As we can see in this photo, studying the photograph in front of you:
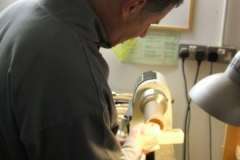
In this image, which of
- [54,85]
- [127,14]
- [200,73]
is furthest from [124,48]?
[54,85]

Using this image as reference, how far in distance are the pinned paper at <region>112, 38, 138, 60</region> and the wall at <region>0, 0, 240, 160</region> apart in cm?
4

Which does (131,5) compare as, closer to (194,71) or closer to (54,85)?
(54,85)

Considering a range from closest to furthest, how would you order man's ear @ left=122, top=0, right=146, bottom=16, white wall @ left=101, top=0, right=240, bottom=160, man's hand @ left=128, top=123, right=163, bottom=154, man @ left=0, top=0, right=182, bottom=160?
man @ left=0, top=0, right=182, bottom=160 < man's ear @ left=122, top=0, right=146, bottom=16 < man's hand @ left=128, top=123, right=163, bottom=154 < white wall @ left=101, top=0, right=240, bottom=160

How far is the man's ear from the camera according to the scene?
71 centimetres

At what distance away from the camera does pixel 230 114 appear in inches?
29.0

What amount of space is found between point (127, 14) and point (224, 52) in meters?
1.29

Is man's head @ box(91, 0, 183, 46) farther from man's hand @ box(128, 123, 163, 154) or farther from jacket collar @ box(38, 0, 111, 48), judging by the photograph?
man's hand @ box(128, 123, 163, 154)

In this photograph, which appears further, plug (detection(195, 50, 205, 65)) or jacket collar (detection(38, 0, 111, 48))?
plug (detection(195, 50, 205, 65))

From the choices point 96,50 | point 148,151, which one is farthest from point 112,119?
point 148,151

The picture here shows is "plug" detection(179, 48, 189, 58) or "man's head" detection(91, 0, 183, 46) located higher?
"man's head" detection(91, 0, 183, 46)

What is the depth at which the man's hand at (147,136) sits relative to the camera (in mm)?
1148

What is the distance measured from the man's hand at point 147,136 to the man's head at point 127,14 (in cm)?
44

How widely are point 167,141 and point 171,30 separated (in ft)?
2.83

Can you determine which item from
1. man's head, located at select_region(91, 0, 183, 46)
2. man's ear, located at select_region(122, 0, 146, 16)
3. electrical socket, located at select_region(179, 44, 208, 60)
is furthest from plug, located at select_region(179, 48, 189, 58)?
man's ear, located at select_region(122, 0, 146, 16)
